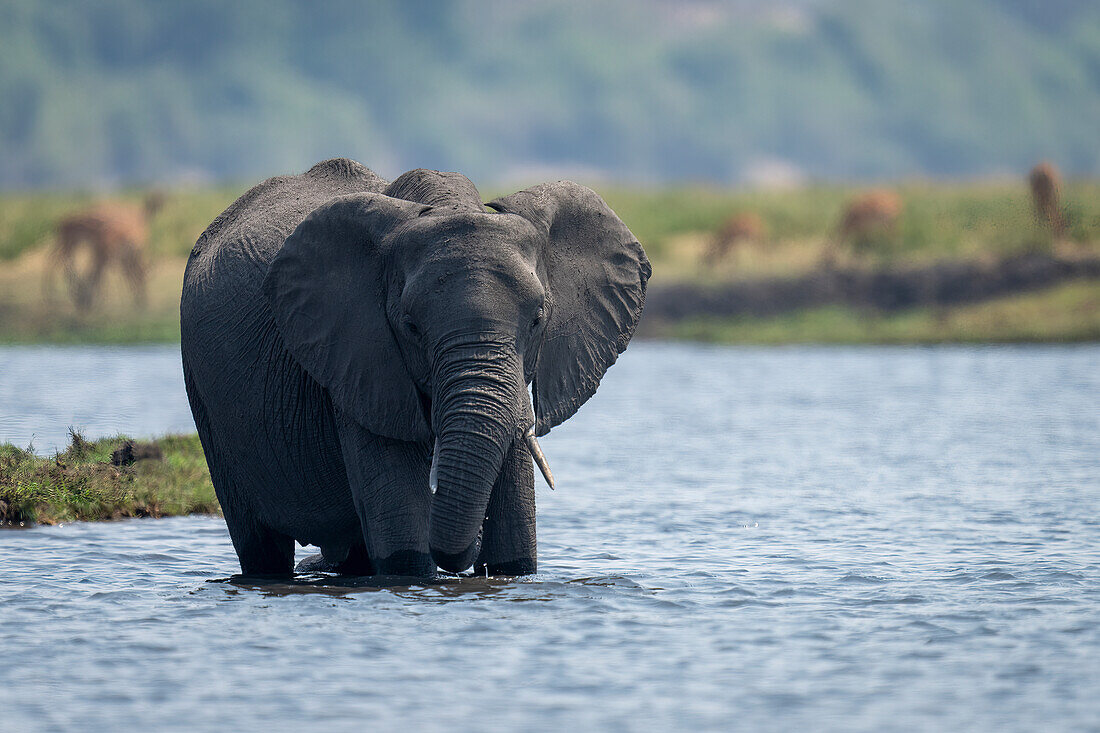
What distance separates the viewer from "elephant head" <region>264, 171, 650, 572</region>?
7367 millimetres

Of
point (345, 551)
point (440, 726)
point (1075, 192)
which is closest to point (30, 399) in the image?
point (345, 551)

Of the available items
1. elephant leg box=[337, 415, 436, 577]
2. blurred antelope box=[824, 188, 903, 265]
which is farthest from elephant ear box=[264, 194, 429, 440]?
blurred antelope box=[824, 188, 903, 265]

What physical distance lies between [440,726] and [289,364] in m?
2.71

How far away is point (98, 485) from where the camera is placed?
39.7 feet

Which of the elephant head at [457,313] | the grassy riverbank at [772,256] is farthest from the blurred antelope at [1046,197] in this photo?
the elephant head at [457,313]

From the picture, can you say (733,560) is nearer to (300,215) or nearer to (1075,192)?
(300,215)

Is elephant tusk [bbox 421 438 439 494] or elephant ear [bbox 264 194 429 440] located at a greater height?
elephant ear [bbox 264 194 429 440]

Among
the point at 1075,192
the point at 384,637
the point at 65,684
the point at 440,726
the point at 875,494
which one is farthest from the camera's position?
the point at 1075,192

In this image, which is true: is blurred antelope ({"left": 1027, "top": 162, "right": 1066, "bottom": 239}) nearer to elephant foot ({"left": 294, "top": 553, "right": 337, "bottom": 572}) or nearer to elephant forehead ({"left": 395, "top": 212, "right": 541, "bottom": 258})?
elephant foot ({"left": 294, "top": 553, "right": 337, "bottom": 572})

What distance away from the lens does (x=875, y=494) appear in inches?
539

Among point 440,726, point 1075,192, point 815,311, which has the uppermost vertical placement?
point 1075,192

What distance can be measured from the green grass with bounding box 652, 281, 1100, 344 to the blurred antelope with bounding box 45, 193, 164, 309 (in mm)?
10732

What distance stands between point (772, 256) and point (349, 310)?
101 ft

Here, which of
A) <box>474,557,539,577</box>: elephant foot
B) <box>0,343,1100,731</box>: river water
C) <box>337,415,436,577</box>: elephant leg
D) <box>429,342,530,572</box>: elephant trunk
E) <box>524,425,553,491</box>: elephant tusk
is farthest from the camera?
<box>474,557,539,577</box>: elephant foot
